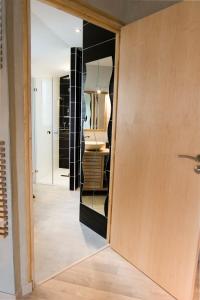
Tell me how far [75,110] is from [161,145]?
88.4 inches

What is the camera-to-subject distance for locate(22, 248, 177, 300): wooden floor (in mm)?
1606

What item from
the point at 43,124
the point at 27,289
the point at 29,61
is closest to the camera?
the point at 29,61

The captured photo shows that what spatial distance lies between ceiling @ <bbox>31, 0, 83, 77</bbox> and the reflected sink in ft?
4.37

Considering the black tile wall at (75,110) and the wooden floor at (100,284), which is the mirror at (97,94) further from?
the wooden floor at (100,284)

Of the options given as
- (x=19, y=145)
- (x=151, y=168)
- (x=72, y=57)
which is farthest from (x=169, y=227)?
(x=72, y=57)

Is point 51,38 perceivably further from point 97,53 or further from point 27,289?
point 27,289

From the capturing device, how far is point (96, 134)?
2.43 meters

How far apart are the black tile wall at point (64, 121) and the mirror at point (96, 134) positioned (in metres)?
2.23

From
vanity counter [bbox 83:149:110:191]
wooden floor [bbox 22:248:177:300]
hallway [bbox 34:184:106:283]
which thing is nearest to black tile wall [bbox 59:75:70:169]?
hallway [bbox 34:184:106:283]

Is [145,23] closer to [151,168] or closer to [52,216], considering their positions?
[151,168]

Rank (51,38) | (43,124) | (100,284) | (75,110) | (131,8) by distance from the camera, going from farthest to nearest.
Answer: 1. (43,124)
2. (75,110)
3. (51,38)
4. (131,8)
5. (100,284)

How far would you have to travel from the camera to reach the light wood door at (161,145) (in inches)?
56.0

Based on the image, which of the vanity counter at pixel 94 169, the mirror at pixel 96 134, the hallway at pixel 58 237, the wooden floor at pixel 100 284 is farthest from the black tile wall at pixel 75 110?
the wooden floor at pixel 100 284

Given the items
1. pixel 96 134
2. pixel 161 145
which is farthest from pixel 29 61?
pixel 96 134
